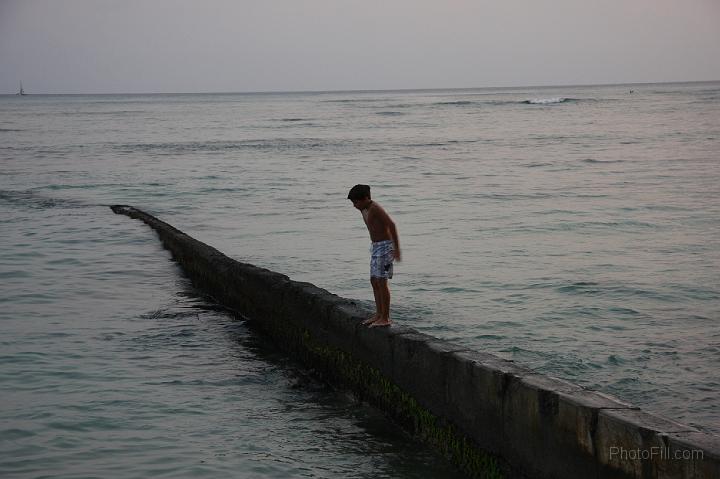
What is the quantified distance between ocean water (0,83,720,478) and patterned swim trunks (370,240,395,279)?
120cm

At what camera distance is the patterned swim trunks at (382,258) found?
278 inches

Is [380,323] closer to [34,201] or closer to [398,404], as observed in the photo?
[398,404]

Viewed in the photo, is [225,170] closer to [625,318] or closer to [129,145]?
[129,145]

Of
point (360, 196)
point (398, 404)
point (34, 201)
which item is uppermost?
point (360, 196)

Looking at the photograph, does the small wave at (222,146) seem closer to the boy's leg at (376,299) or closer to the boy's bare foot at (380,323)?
the boy's leg at (376,299)

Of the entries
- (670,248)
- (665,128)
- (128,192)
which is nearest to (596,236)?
(670,248)

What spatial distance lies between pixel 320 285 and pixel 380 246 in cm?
617

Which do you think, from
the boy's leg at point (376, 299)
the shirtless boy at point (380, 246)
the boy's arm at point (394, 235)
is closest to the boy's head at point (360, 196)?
the shirtless boy at point (380, 246)

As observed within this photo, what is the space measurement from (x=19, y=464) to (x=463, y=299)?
7047 mm

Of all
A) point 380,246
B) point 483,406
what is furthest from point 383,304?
point 483,406

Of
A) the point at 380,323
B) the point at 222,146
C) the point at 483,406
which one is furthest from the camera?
the point at 222,146

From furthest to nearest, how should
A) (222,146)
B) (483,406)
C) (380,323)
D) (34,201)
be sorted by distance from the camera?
(222,146), (34,201), (380,323), (483,406)

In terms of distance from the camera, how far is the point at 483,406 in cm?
550

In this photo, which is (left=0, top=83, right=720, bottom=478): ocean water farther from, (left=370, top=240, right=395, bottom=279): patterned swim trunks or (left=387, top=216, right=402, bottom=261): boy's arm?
(left=387, top=216, right=402, bottom=261): boy's arm
